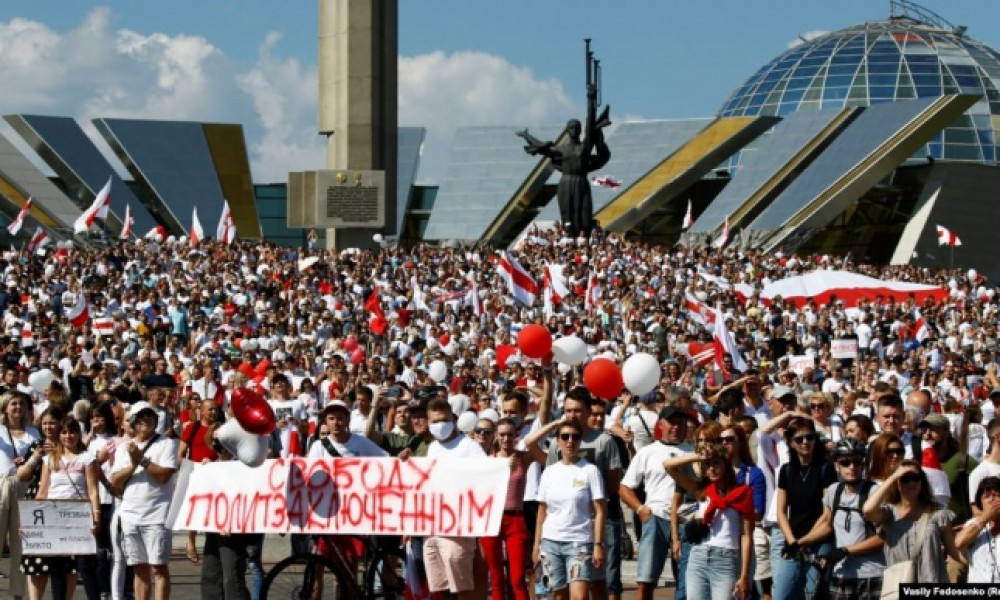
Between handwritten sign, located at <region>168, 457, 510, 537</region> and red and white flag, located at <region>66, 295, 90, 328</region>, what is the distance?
15.3 meters

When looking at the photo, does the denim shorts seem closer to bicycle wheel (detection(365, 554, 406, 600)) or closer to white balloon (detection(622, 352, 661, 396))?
bicycle wheel (detection(365, 554, 406, 600))

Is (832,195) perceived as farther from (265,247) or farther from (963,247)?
(265,247)

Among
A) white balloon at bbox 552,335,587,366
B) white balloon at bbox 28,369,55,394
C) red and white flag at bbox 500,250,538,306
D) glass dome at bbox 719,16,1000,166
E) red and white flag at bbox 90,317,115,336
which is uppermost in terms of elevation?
glass dome at bbox 719,16,1000,166

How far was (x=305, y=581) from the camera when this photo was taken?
987cm

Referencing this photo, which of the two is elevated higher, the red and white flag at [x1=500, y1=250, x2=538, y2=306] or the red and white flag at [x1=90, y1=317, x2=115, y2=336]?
the red and white flag at [x1=500, y1=250, x2=538, y2=306]

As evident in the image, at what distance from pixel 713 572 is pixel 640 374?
292cm

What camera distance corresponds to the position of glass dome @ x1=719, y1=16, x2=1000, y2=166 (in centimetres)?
6625

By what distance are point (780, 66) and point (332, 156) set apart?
3285cm

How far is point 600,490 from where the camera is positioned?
31.7 feet

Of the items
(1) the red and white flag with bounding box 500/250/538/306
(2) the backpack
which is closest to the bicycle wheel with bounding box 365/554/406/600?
(2) the backpack

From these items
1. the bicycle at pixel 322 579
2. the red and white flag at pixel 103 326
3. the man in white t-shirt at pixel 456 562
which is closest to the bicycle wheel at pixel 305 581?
the bicycle at pixel 322 579

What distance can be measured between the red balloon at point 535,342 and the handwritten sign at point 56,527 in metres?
3.04

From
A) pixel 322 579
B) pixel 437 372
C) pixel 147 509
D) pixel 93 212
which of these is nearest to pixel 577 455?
pixel 322 579

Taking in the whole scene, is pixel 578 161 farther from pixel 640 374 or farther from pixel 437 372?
pixel 640 374
